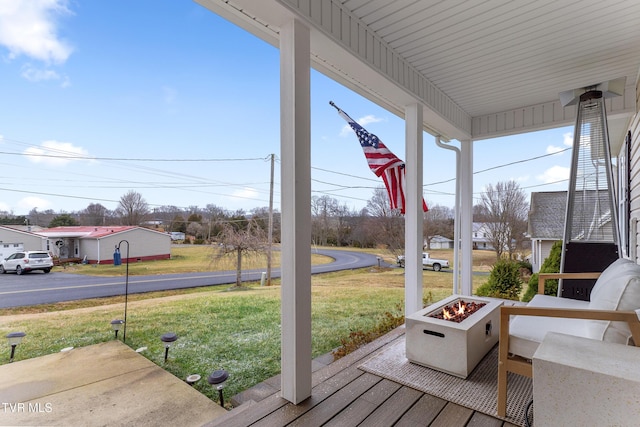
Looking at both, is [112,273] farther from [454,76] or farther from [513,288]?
[513,288]

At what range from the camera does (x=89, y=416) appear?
1771mm

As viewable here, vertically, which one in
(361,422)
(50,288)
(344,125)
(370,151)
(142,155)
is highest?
(344,125)

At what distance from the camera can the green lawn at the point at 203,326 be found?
1897mm

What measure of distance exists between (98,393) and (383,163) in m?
3.01

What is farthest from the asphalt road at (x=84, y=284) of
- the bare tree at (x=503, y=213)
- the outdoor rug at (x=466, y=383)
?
the bare tree at (x=503, y=213)

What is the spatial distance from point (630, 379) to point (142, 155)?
267 centimetres

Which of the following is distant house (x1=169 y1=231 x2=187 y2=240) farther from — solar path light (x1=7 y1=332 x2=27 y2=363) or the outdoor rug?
the outdoor rug

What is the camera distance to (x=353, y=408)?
1.85 metres

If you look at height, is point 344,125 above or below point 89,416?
above

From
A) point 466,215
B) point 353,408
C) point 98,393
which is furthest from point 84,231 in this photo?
point 466,215

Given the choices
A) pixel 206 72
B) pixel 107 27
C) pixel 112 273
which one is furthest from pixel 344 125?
pixel 112 273

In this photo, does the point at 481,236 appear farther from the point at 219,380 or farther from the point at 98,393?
the point at 98,393

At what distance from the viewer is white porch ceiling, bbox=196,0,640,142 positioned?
2080mm

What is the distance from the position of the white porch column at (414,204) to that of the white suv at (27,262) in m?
2.86
